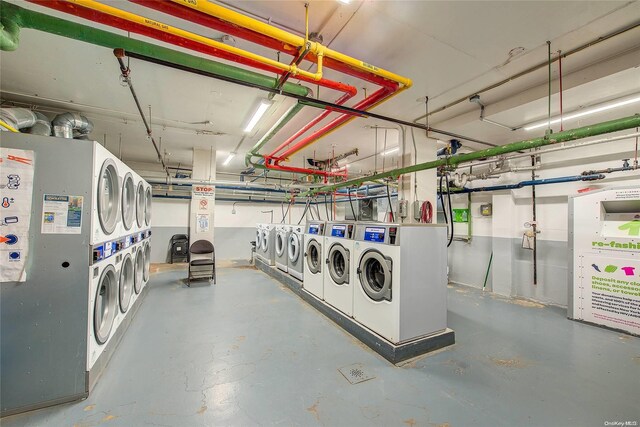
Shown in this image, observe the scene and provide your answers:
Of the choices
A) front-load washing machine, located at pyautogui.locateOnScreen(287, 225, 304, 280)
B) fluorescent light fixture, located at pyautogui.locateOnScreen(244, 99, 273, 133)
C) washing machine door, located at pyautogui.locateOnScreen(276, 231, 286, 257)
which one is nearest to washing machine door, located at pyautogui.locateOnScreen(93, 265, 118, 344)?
fluorescent light fixture, located at pyautogui.locateOnScreen(244, 99, 273, 133)

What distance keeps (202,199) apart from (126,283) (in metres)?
2.82

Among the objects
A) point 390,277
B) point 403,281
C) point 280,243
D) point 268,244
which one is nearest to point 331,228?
point 390,277

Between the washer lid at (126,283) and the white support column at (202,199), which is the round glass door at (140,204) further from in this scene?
the white support column at (202,199)

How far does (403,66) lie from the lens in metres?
2.54

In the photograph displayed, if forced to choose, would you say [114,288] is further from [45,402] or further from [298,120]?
[298,120]

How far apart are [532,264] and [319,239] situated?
165 inches

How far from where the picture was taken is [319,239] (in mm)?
3924

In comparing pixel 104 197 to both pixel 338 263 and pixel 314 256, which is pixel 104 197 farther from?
pixel 314 256

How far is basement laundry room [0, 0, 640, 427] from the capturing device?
5.79 feet

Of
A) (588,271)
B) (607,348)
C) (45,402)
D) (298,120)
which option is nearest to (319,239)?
(298,120)

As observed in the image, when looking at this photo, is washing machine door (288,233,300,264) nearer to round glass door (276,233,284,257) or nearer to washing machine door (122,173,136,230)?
round glass door (276,233,284,257)

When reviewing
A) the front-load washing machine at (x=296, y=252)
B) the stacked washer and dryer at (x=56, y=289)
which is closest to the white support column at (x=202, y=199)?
the front-load washing machine at (x=296, y=252)

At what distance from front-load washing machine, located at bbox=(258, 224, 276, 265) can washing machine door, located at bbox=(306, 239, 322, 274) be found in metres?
2.16

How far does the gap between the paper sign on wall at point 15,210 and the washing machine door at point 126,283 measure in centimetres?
111
